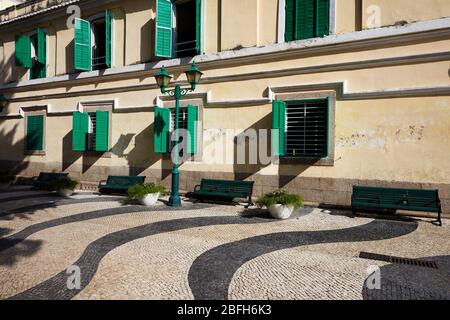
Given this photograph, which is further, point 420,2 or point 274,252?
point 420,2

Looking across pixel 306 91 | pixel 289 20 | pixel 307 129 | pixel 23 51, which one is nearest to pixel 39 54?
pixel 23 51

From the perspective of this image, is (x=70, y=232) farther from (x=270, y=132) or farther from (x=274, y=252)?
(x=270, y=132)

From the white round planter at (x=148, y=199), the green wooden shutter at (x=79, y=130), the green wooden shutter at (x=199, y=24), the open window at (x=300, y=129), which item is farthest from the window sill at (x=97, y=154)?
the open window at (x=300, y=129)

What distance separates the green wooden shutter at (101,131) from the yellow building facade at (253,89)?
0.12 m

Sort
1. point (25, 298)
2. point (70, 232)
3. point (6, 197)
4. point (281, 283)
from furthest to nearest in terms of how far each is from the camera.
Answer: point (6, 197), point (70, 232), point (281, 283), point (25, 298)

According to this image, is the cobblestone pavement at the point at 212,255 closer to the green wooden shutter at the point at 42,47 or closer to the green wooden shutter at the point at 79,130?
the green wooden shutter at the point at 79,130

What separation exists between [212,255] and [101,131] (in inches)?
365

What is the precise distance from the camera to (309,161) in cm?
898

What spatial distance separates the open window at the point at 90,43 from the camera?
488 inches

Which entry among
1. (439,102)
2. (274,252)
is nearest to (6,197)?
(274,252)

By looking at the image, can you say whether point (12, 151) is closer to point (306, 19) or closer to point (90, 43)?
point (90, 43)

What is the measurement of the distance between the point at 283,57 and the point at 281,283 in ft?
24.0

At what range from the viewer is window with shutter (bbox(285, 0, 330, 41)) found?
897 cm

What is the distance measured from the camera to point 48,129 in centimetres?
1407
